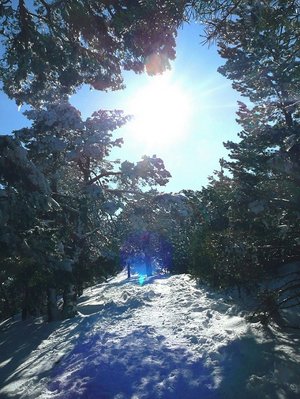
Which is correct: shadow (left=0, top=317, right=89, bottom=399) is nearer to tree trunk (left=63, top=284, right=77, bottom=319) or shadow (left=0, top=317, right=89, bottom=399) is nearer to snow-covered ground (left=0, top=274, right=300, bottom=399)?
snow-covered ground (left=0, top=274, right=300, bottom=399)

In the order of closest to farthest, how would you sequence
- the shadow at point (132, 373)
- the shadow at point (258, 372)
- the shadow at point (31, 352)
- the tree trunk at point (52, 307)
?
1. the shadow at point (258, 372)
2. the shadow at point (132, 373)
3. the shadow at point (31, 352)
4. the tree trunk at point (52, 307)

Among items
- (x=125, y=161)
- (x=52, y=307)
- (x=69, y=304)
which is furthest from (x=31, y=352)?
(x=125, y=161)

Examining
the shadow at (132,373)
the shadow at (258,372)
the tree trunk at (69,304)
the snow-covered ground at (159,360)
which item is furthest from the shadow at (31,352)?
the shadow at (258,372)

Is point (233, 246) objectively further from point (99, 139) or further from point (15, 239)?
point (15, 239)

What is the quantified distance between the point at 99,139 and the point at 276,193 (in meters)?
7.31

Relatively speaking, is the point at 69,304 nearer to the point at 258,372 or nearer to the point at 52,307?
the point at 52,307

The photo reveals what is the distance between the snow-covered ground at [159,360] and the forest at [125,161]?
182 cm

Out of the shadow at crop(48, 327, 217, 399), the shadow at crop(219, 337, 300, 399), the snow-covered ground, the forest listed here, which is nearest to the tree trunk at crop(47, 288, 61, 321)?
the forest

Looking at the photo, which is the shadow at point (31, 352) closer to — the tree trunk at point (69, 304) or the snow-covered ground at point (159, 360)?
the snow-covered ground at point (159, 360)

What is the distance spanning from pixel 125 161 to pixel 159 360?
7838 mm

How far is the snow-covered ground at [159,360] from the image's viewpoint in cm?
655

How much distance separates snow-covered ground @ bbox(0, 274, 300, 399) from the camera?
6.55 m

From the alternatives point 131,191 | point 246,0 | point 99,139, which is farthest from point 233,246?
point 246,0

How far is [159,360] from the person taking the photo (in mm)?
7996
